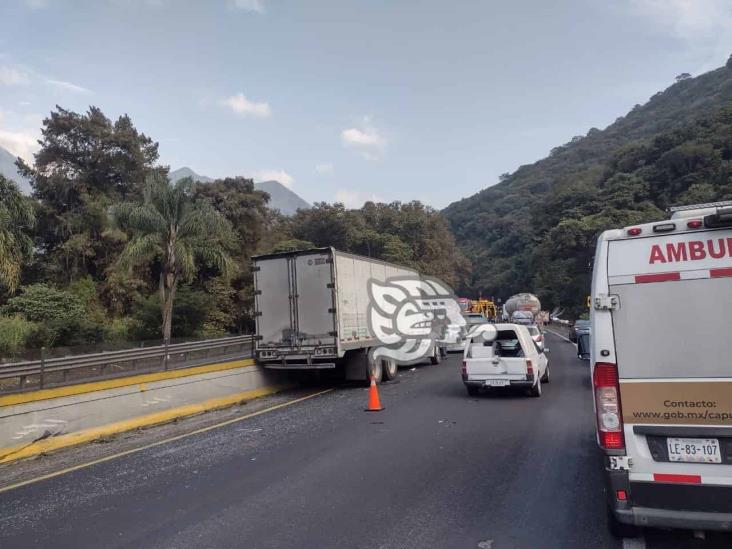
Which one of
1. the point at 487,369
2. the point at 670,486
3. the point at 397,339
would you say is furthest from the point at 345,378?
the point at 670,486

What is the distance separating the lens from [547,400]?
11.6m

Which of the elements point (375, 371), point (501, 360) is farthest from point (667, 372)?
point (375, 371)

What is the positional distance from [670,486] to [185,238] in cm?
2411

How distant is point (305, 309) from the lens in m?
13.9

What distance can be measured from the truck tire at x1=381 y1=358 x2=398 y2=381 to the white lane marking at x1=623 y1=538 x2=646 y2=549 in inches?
473

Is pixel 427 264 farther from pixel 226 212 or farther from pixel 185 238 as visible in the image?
pixel 185 238

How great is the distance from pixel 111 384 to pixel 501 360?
7547 millimetres

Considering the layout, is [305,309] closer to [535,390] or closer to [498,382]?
[498,382]

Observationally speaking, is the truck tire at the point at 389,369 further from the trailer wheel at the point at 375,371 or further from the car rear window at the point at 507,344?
the car rear window at the point at 507,344

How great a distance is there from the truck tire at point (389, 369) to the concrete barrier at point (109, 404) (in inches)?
165

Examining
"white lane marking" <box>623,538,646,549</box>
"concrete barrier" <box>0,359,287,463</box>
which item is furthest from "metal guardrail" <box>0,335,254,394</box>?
"white lane marking" <box>623,538,646,549</box>

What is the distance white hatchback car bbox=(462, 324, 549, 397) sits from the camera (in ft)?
38.8

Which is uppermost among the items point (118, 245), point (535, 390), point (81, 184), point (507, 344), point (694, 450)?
point (81, 184)

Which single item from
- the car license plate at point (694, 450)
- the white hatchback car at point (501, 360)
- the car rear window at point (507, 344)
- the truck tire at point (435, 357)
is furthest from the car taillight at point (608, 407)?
the truck tire at point (435, 357)
